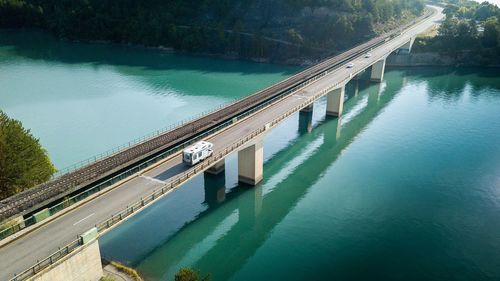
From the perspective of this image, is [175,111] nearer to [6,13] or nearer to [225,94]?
[225,94]

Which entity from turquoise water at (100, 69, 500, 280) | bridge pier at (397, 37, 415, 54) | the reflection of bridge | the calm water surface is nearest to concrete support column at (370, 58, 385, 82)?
the calm water surface

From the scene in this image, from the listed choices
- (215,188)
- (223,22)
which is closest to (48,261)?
(215,188)

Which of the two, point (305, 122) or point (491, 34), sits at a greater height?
point (491, 34)

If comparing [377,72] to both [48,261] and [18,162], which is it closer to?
[18,162]

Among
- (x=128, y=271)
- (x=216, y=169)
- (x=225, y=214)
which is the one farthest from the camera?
(x=216, y=169)

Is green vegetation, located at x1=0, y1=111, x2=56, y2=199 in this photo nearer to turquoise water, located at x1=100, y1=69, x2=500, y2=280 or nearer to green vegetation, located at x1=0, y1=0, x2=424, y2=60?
turquoise water, located at x1=100, y1=69, x2=500, y2=280

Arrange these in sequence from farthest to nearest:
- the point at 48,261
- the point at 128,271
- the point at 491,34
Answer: the point at 491,34 → the point at 128,271 → the point at 48,261

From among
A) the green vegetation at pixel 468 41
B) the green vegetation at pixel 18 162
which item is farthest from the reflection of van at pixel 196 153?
the green vegetation at pixel 468 41

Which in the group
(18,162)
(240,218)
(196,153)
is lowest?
(240,218)
